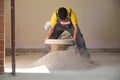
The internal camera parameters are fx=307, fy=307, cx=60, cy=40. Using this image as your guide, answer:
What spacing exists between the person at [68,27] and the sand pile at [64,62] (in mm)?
385

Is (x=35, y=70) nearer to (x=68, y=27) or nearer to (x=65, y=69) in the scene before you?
(x=65, y=69)

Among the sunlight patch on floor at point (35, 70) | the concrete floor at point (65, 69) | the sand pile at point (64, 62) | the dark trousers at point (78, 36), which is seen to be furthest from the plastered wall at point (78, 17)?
the sunlight patch on floor at point (35, 70)

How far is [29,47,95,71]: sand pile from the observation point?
19.4ft

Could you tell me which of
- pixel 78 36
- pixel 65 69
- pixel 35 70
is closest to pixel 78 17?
pixel 78 36

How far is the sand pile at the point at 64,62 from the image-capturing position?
5910mm

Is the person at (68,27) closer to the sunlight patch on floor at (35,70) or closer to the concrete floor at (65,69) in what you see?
the concrete floor at (65,69)

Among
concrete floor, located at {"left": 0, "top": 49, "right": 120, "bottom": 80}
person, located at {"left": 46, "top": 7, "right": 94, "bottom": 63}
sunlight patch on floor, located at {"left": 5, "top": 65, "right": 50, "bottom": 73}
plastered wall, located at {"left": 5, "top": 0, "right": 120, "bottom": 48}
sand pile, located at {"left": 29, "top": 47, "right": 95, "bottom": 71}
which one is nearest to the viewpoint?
concrete floor, located at {"left": 0, "top": 49, "right": 120, "bottom": 80}

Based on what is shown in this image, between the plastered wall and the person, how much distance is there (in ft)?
5.65

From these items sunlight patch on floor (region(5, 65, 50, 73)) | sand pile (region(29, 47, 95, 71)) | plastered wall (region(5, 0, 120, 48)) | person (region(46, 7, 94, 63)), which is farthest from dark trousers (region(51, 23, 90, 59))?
plastered wall (region(5, 0, 120, 48))

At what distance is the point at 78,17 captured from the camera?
28.7 feet

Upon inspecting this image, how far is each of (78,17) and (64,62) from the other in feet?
9.61

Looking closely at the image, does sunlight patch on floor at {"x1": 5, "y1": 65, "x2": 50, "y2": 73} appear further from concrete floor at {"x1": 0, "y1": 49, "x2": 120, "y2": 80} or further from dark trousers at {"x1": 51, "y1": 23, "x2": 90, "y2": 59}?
dark trousers at {"x1": 51, "y1": 23, "x2": 90, "y2": 59}

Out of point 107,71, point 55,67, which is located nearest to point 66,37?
point 55,67

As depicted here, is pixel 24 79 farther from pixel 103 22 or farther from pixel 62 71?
pixel 103 22
